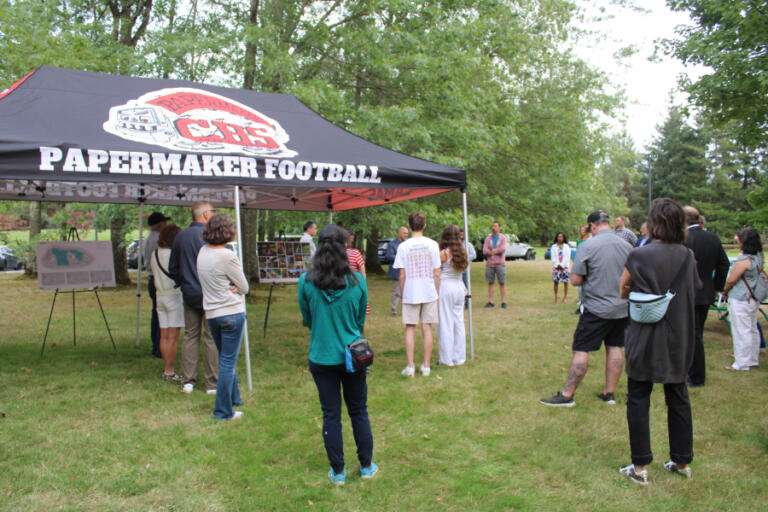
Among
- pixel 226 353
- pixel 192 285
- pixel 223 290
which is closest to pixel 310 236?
pixel 192 285

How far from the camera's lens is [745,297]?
6.02 m

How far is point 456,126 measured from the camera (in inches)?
460

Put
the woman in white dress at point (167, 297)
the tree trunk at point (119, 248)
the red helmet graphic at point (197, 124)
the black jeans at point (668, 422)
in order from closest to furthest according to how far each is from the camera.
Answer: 1. the black jeans at point (668, 422)
2. the red helmet graphic at point (197, 124)
3. the woman in white dress at point (167, 297)
4. the tree trunk at point (119, 248)

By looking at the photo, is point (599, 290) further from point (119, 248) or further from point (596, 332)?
point (119, 248)

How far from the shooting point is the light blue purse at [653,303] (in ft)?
10.8

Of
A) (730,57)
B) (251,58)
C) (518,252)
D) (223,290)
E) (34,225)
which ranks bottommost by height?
(518,252)

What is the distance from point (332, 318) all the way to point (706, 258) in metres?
4.42

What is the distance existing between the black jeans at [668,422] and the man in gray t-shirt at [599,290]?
119 centimetres

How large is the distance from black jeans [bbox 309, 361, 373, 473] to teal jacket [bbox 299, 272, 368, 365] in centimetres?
9

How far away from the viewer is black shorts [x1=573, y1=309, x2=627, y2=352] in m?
4.68

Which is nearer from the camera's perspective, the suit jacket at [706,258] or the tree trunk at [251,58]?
the suit jacket at [706,258]

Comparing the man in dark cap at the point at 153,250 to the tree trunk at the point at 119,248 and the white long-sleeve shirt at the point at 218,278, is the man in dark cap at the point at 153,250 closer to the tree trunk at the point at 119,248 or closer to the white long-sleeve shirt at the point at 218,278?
the white long-sleeve shirt at the point at 218,278

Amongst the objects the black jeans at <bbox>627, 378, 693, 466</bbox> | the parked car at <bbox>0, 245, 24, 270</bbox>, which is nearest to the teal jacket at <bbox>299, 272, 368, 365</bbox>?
the black jeans at <bbox>627, 378, 693, 466</bbox>

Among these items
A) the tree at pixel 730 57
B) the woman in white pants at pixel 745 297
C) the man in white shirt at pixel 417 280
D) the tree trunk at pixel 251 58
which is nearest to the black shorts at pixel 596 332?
the man in white shirt at pixel 417 280
